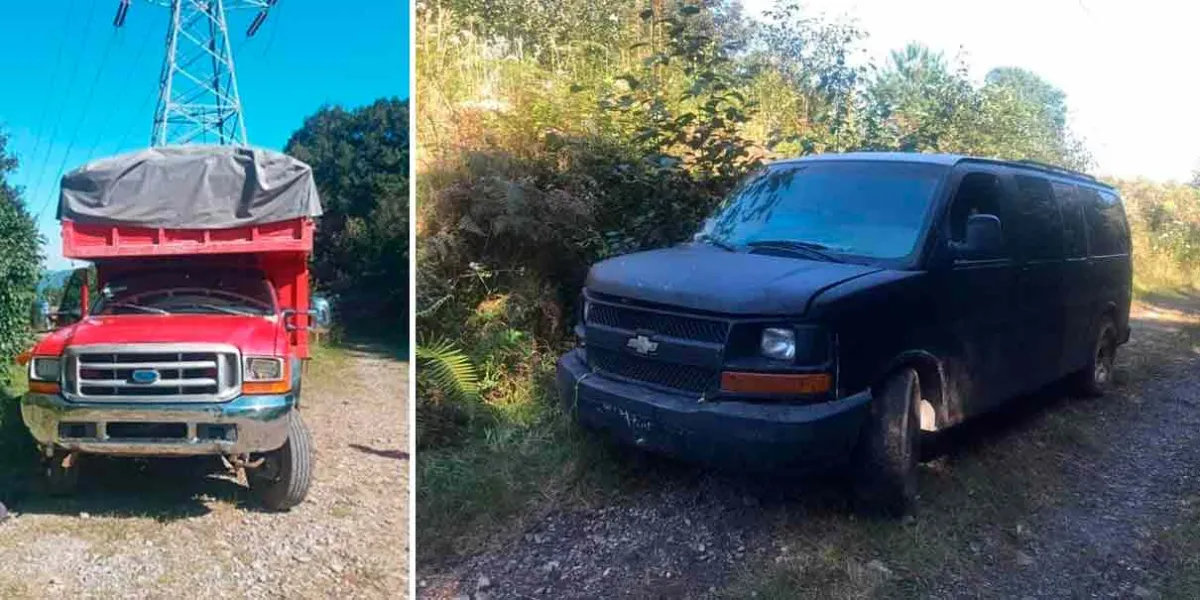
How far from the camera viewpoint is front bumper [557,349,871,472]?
2.29 meters

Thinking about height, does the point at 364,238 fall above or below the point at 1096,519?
above

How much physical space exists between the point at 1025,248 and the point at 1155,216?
1.26 feet

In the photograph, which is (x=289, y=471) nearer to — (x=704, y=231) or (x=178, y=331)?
(x=178, y=331)

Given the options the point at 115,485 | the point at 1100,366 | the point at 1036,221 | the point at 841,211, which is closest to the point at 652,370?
the point at 841,211

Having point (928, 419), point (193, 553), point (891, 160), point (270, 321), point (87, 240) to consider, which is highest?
point (891, 160)

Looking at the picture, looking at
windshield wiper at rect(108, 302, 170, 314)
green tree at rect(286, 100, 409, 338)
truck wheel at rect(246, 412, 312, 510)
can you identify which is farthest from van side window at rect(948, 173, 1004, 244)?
windshield wiper at rect(108, 302, 170, 314)

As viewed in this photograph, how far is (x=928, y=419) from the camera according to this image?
275cm

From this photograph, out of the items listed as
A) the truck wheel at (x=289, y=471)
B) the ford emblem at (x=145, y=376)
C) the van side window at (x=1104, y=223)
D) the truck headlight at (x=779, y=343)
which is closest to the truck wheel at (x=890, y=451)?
the truck headlight at (x=779, y=343)

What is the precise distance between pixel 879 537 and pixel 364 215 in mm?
1428

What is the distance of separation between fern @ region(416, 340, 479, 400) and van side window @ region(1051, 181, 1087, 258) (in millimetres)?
2186

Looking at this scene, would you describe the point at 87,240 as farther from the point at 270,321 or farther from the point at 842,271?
the point at 842,271

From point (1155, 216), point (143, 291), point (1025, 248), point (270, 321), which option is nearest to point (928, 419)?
point (1025, 248)

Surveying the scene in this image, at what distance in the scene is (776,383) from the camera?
7.64 feet

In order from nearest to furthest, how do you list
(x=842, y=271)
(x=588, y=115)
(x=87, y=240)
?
1. (x=87, y=240)
2. (x=842, y=271)
3. (x=588, y=115)
